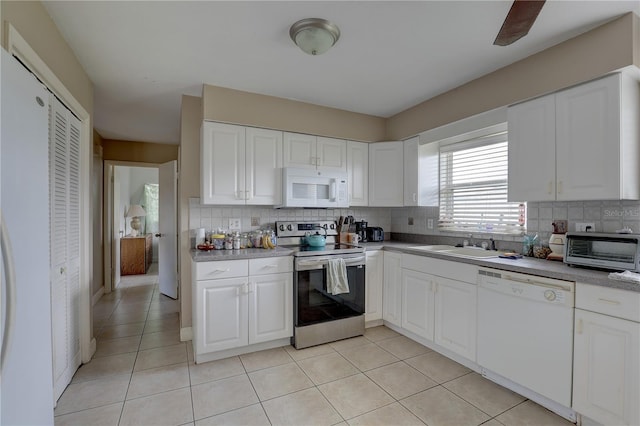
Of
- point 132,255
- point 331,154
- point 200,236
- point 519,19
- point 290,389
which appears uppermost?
point 519,19

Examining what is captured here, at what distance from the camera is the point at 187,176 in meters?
3.04

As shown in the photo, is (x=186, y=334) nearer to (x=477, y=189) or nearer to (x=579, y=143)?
(x=477, y=189)

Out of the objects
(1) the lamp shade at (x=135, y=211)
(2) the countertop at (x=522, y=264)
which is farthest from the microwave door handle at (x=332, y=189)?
(1) the lamp shade at (x=135, y=211)

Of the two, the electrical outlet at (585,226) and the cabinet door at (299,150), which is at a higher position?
the cabinet door at (299,150)

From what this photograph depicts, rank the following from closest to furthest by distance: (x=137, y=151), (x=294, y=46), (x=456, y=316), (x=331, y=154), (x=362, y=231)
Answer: (x=294, y=46), (x=456, y=316), (x=331, y=154), (x=362, y=231), (x=137, y=151)

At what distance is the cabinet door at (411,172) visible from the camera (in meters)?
3.39

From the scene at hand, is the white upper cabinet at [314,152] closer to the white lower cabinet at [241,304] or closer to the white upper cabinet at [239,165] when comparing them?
the white upper cabinet at [239,165]

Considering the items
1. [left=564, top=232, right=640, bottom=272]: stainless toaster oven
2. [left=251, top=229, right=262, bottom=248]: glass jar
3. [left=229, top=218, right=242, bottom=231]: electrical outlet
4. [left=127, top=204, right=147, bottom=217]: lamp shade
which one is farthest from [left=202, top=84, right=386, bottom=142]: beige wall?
[left=127, top=204, right=147, bottom=217]: lamp shade

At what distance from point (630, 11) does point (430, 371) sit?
2.73 meters

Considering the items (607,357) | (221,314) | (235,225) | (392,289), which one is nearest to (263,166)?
(235,225)

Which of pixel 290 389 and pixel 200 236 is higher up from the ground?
pixel 200 236

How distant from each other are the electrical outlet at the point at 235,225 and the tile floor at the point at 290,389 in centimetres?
121

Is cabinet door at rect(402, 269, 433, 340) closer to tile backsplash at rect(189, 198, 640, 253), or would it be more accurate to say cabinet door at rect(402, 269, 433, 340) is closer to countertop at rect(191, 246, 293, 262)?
tile backsplash at rect(189, 198, 640, 253)

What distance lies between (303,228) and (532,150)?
7.39ft
